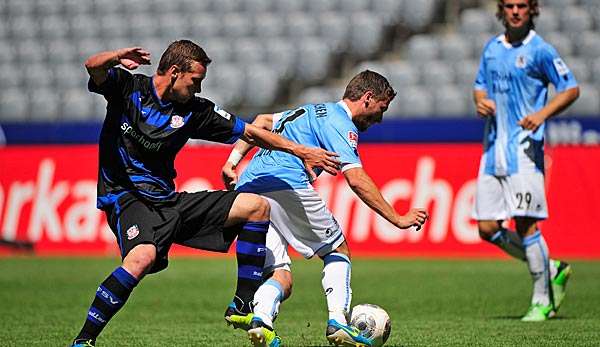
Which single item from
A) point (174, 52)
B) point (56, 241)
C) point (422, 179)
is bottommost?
point (56, 241)

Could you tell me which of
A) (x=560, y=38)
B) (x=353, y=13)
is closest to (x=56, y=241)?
(x=353, y=13)

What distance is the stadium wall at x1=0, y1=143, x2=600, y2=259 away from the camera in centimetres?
1359

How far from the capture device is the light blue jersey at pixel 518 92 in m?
8.43

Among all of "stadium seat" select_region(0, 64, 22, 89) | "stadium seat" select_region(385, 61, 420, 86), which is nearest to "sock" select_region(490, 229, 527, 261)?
"stadium seat" select_region(385, 61, 420, 86)

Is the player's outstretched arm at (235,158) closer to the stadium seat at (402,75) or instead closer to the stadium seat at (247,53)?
the stadium seat at (402,75)

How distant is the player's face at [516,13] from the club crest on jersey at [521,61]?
235 mm

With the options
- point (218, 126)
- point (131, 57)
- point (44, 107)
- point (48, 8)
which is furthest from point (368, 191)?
point (48, 8)

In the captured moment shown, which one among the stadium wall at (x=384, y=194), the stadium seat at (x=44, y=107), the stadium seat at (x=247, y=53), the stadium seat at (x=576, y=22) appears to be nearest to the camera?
the stadium wall at (x=384, y=194)

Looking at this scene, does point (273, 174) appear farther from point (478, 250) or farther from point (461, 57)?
point (461, 57)

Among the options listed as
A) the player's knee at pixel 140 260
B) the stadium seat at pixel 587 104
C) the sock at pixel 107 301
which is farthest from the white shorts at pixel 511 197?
the stadium seat at pixel 587 104

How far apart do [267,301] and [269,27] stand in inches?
540

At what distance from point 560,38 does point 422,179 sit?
16.8ft

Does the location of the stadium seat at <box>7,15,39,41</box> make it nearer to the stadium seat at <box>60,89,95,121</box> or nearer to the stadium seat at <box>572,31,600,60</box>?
the stadium seat at <box>60,89,95,121</box>

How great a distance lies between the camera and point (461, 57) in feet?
59.6
